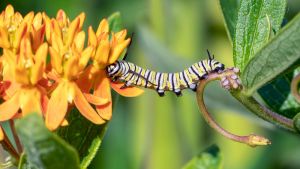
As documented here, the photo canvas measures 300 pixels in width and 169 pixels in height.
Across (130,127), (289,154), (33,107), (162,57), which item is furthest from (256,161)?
(33,107)

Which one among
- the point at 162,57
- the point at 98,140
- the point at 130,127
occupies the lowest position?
the point at 130,127

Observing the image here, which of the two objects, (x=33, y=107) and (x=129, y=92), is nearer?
(x=33, y=107)

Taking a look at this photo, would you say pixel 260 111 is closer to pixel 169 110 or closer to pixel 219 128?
pixel 219 128

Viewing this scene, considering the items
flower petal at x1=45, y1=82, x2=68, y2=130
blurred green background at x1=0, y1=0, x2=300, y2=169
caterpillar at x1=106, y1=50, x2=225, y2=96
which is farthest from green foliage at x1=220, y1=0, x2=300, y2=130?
blurred green background at x1=0, y1=0, x2=300, y2=169

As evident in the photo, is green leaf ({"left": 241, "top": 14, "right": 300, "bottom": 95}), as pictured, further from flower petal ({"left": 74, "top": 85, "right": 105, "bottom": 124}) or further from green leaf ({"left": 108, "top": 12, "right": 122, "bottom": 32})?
green leaf ({"left": 108, "top": 12, "right": 122, "bottom": 32})

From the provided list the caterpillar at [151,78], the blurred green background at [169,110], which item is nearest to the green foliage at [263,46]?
the caterpillar at [151,78]

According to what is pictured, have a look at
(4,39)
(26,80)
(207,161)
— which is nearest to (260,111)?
(207,161)

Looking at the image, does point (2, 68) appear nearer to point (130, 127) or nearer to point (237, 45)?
point (237, 45)
